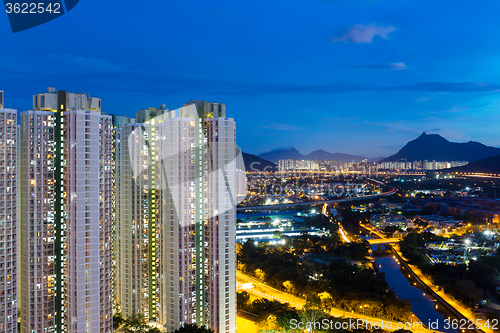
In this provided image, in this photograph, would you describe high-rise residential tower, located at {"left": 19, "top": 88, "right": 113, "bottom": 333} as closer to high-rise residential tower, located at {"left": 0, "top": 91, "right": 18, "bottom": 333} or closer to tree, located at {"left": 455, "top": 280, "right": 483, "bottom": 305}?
high-rise residential tower, located at {"left": 0, "top": 91, "right": 18, "bottom": 333}

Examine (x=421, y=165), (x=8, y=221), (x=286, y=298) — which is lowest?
(x=286, y=298)

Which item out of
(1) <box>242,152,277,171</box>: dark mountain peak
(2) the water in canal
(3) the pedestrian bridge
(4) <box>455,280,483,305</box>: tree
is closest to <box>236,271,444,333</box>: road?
(2) the water in canal

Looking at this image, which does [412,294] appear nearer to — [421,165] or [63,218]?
[63,218]

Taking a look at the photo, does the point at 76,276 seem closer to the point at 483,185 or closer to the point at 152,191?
the point at 152,191

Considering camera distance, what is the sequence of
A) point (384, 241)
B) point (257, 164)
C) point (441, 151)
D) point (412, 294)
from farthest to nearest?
point (441, 151)
point (257, 164)
point (384, 241)
point (412, 294)

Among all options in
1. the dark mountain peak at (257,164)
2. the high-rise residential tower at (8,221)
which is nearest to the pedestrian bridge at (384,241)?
the high-rise residential tower at (8,221)

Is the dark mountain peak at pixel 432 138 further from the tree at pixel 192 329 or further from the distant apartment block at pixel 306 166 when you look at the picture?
the tree at pixel 192 329

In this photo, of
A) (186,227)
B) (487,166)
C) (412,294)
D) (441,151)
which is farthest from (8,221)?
(441,151)
